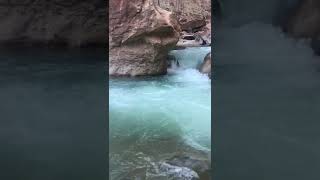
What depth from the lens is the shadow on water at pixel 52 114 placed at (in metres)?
3.10

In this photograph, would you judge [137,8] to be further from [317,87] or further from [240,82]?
[317,87]

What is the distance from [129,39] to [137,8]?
544mm

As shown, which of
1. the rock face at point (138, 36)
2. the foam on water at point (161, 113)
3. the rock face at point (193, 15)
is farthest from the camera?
the rock face at point (193, 15)

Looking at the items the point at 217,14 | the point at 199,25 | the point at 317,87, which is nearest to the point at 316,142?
the point at 317,87

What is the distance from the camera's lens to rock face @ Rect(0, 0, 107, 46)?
5738mm

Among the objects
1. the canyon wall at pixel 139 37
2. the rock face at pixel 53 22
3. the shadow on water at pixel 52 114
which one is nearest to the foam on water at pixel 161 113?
the canyon wall at pixel 139 37

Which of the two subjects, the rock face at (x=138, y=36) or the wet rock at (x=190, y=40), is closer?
the rock face at (x=138, y=36)

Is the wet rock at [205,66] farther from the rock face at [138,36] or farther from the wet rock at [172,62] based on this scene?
the rock face at [138,36]

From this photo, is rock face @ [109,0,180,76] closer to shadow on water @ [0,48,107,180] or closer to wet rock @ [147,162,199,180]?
shadow on water @ [0,48,107,180]

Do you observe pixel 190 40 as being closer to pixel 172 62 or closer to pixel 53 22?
pixel 172 62

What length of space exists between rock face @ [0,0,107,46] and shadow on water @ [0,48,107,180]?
0.20 metres

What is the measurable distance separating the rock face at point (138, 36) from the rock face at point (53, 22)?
598 mm

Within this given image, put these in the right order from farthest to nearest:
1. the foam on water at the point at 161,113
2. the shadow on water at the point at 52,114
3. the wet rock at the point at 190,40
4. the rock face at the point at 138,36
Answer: the wet rock at the point at 190,40 < the rock face at the point at 138,36 < the foam on water at the point at 161,113 < the shadow on water at the point at 52,114

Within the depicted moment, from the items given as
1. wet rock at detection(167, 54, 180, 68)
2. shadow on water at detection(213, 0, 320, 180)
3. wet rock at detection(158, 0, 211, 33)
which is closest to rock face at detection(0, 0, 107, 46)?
shadow on water at detection(213, 0, 320, 180)
